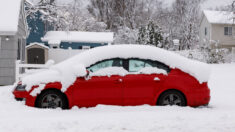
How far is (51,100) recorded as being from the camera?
752cm

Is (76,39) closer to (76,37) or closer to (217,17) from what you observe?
(76,37)

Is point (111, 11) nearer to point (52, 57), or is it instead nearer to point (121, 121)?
point (52, 57)

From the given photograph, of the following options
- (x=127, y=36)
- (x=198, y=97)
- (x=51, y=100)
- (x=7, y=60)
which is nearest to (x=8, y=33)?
(x=7, y=60)

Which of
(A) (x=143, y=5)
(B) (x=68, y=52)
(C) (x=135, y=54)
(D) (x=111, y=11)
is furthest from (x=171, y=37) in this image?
(C) (x=135, y=54)

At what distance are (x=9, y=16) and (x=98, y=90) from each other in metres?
8.69

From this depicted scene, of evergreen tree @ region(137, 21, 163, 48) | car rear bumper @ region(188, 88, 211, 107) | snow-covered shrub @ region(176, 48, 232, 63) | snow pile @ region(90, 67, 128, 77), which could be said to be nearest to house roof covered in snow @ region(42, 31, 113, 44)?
evergreen tree @ region(137, 21, 163, 48)

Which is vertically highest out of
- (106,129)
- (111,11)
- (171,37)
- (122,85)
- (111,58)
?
(111,11)

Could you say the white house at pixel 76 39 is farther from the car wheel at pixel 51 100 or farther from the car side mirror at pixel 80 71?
the car side mirror at pixel 80 71

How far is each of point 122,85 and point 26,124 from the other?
2426mm

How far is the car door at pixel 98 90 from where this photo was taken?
7.49m

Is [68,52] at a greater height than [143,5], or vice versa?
[143,5]

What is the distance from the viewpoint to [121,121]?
6312 millimetres

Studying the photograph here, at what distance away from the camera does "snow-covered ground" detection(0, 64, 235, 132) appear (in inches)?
231

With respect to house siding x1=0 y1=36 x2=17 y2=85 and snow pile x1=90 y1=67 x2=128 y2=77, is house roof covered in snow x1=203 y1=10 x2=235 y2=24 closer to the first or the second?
house siding x1=0 y1=36 x2=17 y2=85
